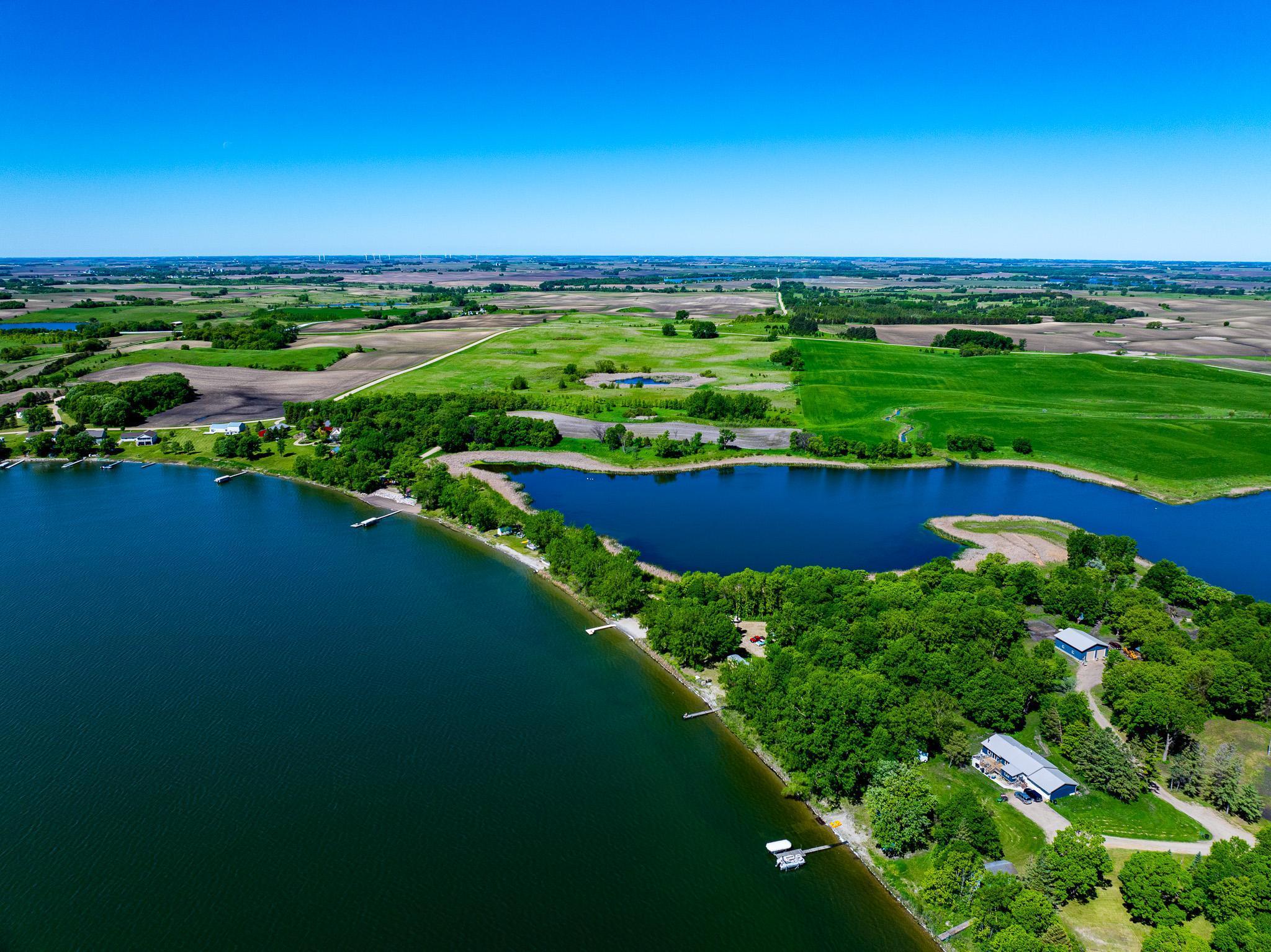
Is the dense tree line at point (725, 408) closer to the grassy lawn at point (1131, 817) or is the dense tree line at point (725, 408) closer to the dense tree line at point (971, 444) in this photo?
the dense tree line at point (971, 444)

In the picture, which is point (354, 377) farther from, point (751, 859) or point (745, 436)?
point (751, 859)

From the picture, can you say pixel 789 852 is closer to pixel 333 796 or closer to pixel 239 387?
pixel 333 796

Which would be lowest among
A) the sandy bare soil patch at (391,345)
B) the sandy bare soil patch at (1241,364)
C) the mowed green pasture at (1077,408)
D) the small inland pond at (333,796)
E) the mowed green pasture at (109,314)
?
the small inland pond at (333,796)

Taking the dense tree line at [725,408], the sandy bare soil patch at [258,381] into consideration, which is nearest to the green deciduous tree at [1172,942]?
the dense tree line at [725,408]

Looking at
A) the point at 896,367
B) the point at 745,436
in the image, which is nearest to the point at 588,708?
the point at 745,436

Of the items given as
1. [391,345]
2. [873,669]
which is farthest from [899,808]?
[391,345]
